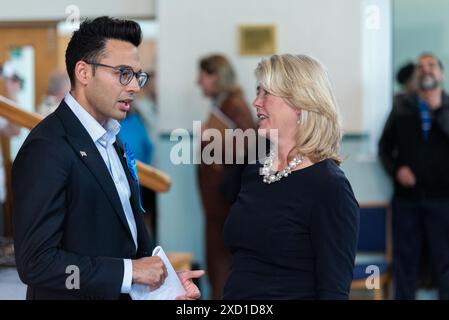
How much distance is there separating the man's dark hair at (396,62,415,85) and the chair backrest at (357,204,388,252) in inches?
35.8

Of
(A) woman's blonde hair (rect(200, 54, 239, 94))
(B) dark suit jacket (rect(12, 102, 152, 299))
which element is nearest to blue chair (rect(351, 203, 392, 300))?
(A) woman's blonde hair (rect(200, 54, 239, 94))

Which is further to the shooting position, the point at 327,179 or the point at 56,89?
the point at 56,89

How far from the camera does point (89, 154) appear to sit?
233 centimetres

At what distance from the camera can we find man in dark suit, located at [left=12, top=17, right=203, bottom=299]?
2.21m

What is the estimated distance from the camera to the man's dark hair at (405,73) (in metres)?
6.04

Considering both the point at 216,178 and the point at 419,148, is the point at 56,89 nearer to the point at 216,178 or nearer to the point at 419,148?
the point at 216,178

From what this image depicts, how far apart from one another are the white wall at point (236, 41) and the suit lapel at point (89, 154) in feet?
13.1

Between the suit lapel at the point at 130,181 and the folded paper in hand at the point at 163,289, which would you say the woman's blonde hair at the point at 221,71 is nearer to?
the suit lapel at the point at 130,181

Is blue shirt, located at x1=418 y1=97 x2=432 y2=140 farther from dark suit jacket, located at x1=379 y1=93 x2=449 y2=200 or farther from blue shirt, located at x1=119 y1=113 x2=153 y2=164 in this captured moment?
blue shirt, located at x1=119 y1=113 x2=153 y2=164

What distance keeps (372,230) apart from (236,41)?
5.48 feet

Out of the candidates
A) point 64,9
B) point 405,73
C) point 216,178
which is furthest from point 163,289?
point 64,9

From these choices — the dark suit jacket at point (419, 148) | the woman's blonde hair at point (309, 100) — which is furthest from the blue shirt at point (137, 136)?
the woman's blonde hair at point (309, 100)

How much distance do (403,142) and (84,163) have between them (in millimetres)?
3877

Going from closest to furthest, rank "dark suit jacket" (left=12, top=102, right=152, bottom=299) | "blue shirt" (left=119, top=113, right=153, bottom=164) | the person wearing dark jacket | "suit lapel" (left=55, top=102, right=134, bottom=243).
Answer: "dark suit jacket" (left=12, top=102, right=152, bottom=299) < "suit lapel" (left=55, top=102, right=134, bottom=243) < the person wearing dark jacket < "blue shirt" (left=119, top=113, right=153, bottom=164)
